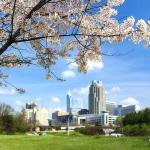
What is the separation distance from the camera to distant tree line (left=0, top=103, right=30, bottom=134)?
10625 centimetres

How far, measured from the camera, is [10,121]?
4262 inches

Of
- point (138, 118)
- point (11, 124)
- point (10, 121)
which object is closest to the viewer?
point (11, 124)

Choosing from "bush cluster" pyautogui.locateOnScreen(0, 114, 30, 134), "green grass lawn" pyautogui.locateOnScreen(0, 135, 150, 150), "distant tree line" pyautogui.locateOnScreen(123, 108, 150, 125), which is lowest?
"green grass lawn" pyautogui.locateOnScreen(0, 135, 150, 150)

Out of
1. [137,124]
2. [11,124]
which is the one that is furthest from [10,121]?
[137,124]

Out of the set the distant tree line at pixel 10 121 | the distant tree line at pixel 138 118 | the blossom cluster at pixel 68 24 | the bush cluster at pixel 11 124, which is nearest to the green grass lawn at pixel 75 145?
the blossom cluster at pixel 68 24

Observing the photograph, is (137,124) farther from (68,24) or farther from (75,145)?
(68,24)

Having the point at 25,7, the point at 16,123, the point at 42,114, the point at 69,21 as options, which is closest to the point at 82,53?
the point at 69,21

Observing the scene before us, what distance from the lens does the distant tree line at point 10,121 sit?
349 ft

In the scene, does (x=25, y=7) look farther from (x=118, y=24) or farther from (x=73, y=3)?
(x=118, y=24)

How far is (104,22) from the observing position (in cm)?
723

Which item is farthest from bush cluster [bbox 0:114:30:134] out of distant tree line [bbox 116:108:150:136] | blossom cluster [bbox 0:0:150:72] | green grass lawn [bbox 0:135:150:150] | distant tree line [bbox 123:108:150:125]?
blossom cluster [bbox 0:0:150:72]

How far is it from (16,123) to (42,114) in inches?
3137

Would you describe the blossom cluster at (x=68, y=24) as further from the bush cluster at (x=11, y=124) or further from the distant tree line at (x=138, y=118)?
the distant tree line at (x=138, y=118)

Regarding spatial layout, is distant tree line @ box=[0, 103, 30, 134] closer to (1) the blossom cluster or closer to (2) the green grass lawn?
(2) the green grass lawn
